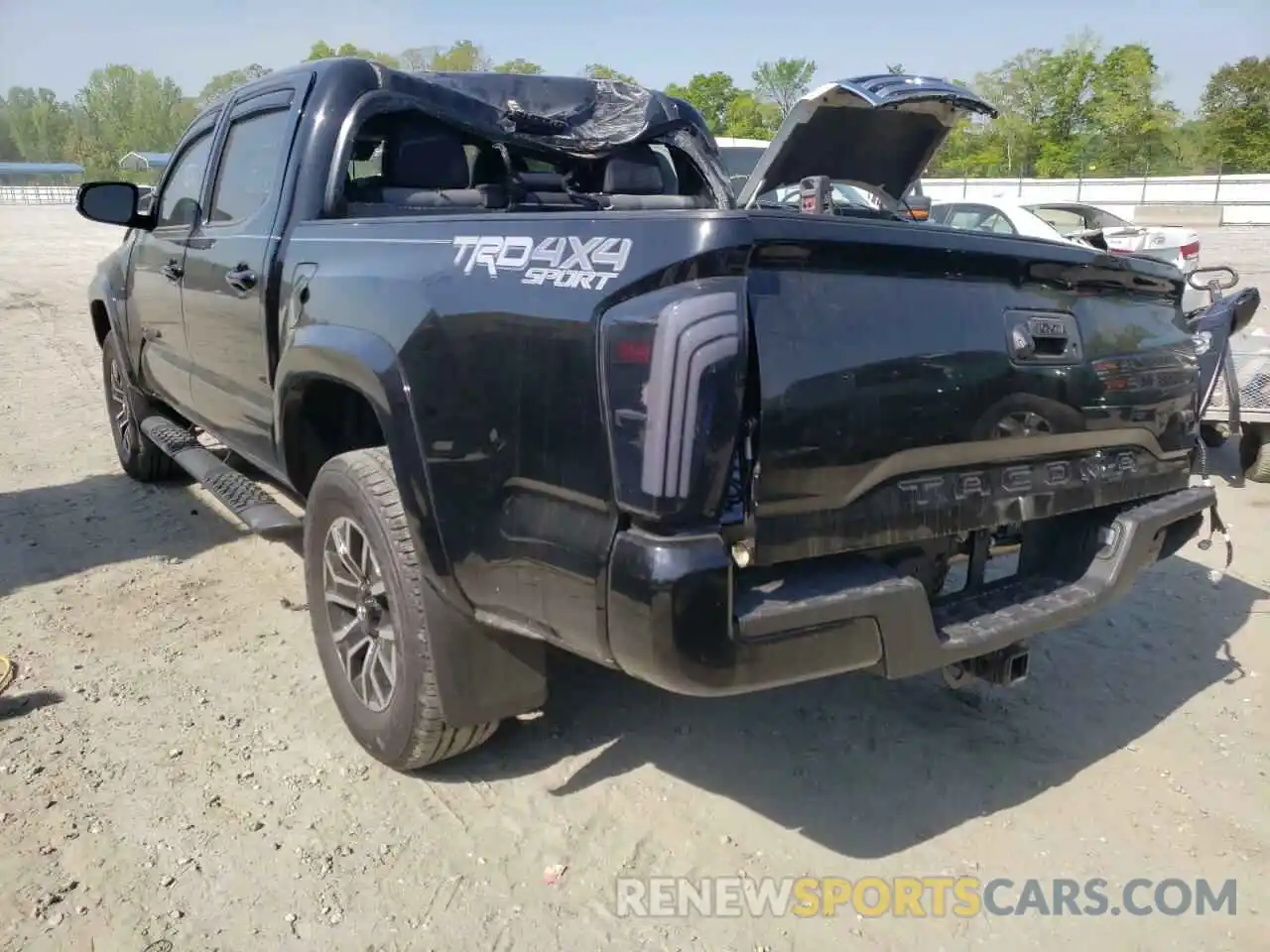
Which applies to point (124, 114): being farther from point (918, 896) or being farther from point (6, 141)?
point (918, 896)

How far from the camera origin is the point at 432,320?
8.10ft

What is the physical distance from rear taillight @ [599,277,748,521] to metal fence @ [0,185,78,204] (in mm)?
61193

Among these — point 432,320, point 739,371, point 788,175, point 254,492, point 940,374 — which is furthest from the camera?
point 788,175

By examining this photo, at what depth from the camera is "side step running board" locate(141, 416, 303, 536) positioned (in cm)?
356

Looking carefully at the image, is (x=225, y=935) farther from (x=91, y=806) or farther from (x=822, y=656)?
(x=822, y=656)

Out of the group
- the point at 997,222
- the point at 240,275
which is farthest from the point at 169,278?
the point at 997,222

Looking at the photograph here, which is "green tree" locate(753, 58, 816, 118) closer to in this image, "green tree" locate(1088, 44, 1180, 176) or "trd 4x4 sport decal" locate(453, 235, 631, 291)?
"green tree" locate(1088, 44, 1180, 176)

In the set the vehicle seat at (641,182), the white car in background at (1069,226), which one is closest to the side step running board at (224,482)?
the vehicle seat at (641,182)

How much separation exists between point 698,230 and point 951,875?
178 centimetres

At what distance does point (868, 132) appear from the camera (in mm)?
4332

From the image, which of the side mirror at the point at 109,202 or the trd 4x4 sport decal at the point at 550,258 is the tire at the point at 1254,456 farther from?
the side mirror at the point at 109,202

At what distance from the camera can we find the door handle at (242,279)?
136 inches

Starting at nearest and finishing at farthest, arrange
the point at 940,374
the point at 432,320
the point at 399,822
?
the point at 940,374 → the point at 432,320 → the point at 399,822

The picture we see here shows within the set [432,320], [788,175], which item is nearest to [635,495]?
[432,320]
